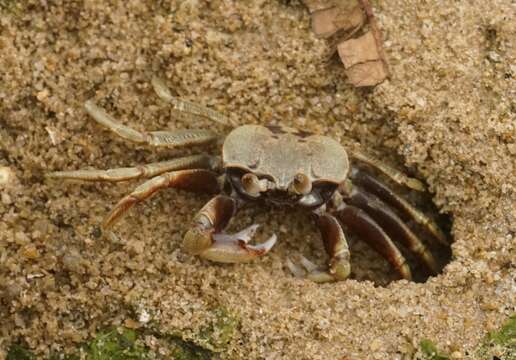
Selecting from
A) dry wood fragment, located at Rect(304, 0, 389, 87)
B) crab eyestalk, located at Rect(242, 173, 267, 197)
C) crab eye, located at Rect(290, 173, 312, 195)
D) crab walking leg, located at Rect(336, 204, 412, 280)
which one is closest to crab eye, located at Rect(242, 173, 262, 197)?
crab eyestalk, located at Rect(242, 173, 267, 197)

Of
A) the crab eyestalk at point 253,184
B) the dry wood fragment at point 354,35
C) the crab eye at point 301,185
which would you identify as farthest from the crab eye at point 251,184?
the dry wood fragment at point 354,35

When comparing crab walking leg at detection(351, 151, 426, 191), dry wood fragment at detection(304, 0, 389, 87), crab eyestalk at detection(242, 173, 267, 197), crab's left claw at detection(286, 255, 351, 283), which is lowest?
crab's left claw at detection(286, 255, 351, 283)

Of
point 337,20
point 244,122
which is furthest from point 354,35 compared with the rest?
point 244,122

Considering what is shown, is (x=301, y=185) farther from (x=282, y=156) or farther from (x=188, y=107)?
(x=188, y=107)

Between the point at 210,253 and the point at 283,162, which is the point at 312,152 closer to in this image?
the point at 283,162

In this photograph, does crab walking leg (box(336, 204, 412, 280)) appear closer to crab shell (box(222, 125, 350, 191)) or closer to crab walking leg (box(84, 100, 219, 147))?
crab shell (box(222, 125, 350, 191))

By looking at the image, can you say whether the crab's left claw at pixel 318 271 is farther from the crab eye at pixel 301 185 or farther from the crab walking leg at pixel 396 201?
the crab walking leg at pixel 396 201

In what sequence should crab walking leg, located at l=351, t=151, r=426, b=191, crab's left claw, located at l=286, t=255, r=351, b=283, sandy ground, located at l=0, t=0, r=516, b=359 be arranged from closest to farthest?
sandy ground, located at l=0, t=0, r=516, b=359 < crab's left claw, located at l=286, t=255, r=351, b=283 < crab walking leg, located at l=351, t=151, r=426, b=191
